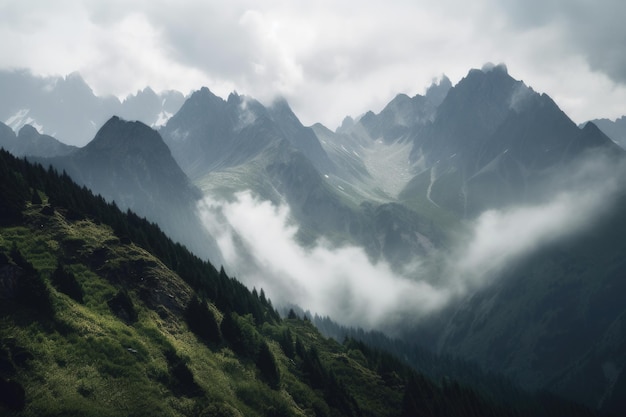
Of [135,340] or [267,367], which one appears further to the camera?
[267,367]

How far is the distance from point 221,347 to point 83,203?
5212 centimetres

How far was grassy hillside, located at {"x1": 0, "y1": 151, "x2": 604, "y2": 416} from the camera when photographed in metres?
56.2

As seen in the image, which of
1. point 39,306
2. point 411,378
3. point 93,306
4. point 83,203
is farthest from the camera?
point 83,203

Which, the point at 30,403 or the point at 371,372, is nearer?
the point at 30,403

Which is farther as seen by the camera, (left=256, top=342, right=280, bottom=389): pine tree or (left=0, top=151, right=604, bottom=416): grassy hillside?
(left=256, top=342, right=280, bottom=389): pine tree

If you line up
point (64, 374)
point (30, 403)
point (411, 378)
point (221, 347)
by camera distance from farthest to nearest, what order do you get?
point (411, 378)
point (221, 347)
point (64, 374)
point (30, 403)

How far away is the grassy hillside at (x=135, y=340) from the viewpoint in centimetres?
5622

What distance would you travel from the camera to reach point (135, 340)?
6781 cm

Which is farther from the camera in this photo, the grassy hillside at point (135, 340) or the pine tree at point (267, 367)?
the pine tree at point (267, 367)

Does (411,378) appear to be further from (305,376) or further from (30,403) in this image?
(30,403)

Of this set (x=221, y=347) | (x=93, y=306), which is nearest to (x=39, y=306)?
(x=93, y=306)

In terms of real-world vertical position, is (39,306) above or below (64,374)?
above

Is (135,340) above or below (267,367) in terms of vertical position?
below

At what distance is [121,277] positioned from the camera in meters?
84.9
